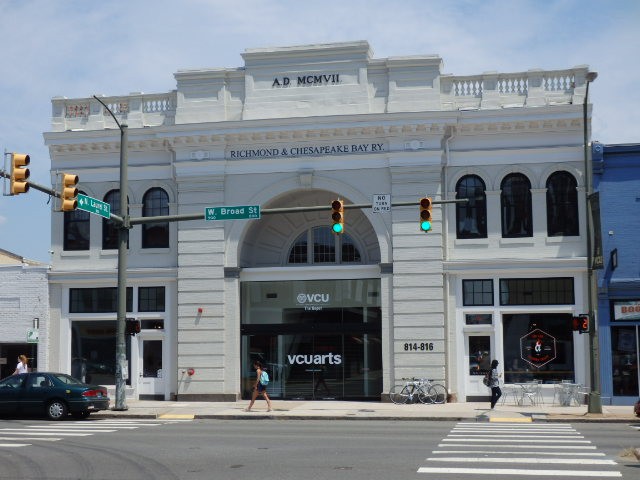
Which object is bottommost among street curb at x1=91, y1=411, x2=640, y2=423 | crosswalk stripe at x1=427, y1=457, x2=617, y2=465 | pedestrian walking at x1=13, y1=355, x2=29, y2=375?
street curb at x1=91, y1=411, x2=640, y2=423

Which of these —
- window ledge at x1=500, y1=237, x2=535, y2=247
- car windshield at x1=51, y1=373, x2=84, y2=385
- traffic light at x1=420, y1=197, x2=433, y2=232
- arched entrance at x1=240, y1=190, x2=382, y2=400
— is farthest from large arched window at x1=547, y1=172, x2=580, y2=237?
car windshield at x1=51, y1=373, x2=84, y2=385

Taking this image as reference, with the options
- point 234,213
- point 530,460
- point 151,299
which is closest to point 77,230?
point 151,299

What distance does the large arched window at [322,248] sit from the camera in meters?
33.3

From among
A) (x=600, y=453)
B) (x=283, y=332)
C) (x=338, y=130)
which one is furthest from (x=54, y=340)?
(x=600, y=453)

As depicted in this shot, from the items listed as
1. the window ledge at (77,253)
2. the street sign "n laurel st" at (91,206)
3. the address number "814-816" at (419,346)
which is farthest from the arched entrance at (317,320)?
the street sign "n laurel st" at (91,206)

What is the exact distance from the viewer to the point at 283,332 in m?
32.0

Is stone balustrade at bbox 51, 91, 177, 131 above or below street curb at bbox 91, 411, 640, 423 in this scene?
above

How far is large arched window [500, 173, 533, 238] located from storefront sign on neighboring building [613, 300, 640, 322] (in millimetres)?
3666

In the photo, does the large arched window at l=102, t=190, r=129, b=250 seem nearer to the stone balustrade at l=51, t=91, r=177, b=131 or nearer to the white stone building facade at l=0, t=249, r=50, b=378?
the white stone building facade at l=0, t=249, r=50, b=378

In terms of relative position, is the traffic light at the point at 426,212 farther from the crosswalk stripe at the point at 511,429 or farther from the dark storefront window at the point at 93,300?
the dark storefront window at the point at 93,300

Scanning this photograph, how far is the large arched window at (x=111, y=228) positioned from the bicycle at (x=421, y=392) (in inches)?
452

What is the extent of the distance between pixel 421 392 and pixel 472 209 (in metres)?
6.30

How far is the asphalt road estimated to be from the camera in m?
14.7

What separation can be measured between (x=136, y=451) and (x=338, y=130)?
52.6ft
